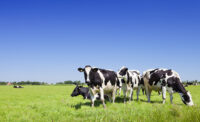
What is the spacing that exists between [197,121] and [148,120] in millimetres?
1234

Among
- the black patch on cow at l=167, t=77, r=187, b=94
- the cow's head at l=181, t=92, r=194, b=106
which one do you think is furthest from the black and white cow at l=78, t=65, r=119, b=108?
the cow's head at l=181, t=92, r=194, b=106

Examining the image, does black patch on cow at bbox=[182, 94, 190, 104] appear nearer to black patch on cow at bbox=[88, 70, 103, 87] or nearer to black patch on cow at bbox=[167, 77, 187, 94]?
black patch on cow at bbox=[167, 77, 187, 94]

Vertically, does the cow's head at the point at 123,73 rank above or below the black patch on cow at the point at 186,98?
above

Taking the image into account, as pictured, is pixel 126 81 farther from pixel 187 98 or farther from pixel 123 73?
pixel 187 98

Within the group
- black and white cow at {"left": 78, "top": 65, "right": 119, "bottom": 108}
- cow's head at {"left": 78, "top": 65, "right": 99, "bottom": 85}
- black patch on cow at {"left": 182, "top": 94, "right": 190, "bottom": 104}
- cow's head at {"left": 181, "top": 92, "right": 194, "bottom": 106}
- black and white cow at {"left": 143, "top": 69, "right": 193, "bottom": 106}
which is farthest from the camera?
black and white cow at {"left": 143, "top": 69, "right": 193, "bottom": 106}

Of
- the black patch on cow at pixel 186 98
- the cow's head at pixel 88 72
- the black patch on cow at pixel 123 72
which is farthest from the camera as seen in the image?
the black patch on cow at pixel 123 72

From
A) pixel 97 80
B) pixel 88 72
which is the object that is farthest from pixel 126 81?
pixel 88 72

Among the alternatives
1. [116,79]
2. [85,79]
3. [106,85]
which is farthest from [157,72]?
[85,79]

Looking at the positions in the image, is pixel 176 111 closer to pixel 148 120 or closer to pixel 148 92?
pixel 148 120

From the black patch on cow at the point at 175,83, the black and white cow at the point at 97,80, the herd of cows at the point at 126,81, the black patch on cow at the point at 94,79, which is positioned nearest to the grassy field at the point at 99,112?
the herd of cows at the point at 126,81

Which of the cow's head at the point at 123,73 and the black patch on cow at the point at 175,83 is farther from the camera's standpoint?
the cow's head at the point at 123,73

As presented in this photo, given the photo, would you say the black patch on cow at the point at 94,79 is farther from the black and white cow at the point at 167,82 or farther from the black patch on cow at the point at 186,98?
the black patch on cow at the point at 186,98

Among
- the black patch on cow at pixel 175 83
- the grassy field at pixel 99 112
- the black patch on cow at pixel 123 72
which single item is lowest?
the grassy field at pixel 99 112

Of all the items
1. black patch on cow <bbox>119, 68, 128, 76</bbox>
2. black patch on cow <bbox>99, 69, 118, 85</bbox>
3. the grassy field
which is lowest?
the grassy field
